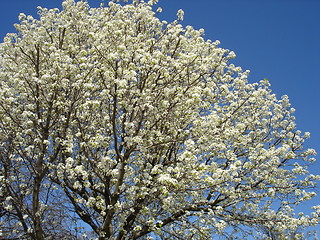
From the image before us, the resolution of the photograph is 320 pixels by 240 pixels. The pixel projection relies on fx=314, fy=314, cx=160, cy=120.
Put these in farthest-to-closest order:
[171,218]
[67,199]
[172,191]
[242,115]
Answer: [242,115]
[67,199]
[171,218]
[172,191]

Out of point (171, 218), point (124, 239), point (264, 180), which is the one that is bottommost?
point (124, 239)

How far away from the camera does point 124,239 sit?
475 inches

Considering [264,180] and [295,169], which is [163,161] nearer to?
[264,180]

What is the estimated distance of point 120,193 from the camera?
11.1 meters

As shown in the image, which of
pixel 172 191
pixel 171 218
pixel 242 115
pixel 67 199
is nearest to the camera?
pixel 172 191

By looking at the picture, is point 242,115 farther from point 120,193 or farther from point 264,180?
point 120,193

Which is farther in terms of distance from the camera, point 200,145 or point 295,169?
point 295,169

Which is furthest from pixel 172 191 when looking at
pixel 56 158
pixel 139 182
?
pixel 56 158

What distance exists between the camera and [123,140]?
11.8 meters

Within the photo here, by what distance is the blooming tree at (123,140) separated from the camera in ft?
35.6

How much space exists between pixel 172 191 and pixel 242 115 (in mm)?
6104

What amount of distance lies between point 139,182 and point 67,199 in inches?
142

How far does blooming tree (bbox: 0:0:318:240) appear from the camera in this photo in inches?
428

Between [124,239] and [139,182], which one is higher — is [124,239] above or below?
below
